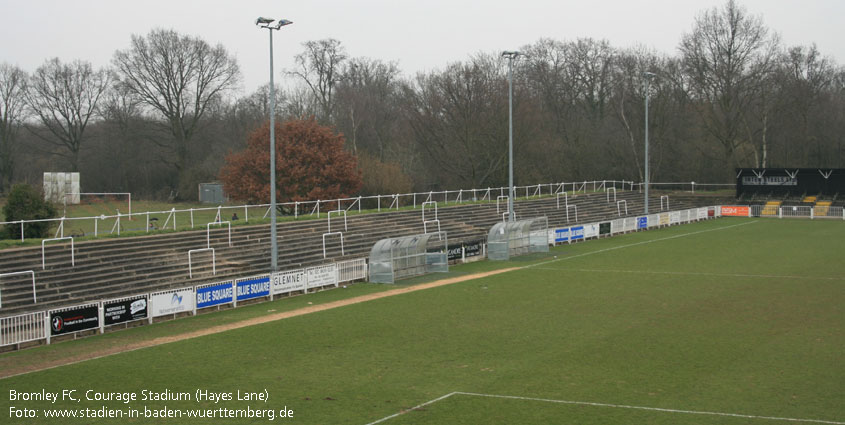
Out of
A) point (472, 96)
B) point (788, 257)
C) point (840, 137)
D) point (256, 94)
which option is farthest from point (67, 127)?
point (840, 137)

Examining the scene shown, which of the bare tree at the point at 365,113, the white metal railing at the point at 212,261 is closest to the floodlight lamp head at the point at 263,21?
the white metal railing at the point at 212,261

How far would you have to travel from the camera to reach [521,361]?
16.2 m

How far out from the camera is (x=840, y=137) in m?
74.1

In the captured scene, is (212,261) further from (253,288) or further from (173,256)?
(253,288)

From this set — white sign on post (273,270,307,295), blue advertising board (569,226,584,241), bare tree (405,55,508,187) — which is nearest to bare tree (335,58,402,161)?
bare tree (405,55,508,187)

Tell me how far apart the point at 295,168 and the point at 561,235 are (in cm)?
1769

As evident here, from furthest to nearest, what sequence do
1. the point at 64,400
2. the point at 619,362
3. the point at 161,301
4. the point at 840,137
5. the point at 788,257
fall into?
1. the point at 840,137
2. the point at 788,257
3. the point at 161,301
4. the point at 619,362
5. the point at 64,400

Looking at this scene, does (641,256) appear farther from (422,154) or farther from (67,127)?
(67,127)

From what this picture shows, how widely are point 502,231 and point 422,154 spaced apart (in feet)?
109

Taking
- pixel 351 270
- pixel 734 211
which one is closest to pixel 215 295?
pixel 351 270

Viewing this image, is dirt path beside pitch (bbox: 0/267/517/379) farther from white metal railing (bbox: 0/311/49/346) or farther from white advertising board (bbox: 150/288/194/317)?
white advertising board (bbox: 150/288/194/317)

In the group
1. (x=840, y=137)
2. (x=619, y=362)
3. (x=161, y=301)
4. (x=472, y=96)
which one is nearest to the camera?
(x=619, y=362)

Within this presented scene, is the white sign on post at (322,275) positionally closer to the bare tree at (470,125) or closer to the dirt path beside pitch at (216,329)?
the dirt path beside pitch at (216,329)

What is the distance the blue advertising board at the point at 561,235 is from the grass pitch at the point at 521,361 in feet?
50.2
